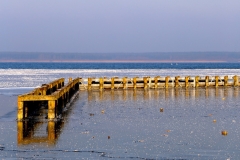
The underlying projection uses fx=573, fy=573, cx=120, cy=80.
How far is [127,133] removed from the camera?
2170 cm

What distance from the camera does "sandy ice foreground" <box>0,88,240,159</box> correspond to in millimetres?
17717

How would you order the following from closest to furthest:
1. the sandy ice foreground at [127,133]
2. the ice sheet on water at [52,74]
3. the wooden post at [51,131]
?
the sandy ice foreground at [127,133], the wooden post at [51,131], the ice sheet on water at [52,74]

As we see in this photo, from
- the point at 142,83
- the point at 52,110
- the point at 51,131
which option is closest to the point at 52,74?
the point at 142,83

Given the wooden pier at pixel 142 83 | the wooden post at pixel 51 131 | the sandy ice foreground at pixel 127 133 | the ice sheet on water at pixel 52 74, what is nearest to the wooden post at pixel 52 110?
the sandy ice foreground at pixel 127 133

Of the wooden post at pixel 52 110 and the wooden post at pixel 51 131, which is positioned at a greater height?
the wooden post at pixel 52 110

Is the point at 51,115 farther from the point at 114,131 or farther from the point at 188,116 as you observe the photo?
the point at 188,116

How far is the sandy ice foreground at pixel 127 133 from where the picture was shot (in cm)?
1772

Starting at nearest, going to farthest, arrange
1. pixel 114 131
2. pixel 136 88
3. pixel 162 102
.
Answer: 1. pixel 114 131
2. pixel 162 102
3. pixel 136 88

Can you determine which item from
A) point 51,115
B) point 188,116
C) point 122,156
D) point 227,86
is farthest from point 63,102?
point 227,86

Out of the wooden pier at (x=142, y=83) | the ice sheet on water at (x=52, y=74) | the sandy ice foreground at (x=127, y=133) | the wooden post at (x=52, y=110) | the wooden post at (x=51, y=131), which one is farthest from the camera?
the ice sheet on water at (x=52, y=74)

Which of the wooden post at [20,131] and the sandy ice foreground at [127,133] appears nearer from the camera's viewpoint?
the sandy ice foreground at [127,133]

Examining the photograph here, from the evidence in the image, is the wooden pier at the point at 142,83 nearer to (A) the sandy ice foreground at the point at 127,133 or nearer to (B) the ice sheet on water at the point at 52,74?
(A) the sandy ice foreground at the point at 127,133

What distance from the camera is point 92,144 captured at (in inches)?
756

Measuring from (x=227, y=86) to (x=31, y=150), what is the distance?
126ft
